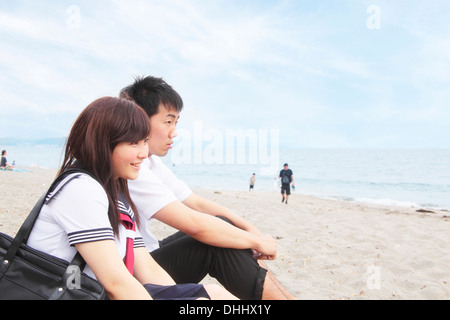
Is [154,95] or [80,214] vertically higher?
[154,95]

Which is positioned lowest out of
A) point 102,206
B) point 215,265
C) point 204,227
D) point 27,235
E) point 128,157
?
point 215,265

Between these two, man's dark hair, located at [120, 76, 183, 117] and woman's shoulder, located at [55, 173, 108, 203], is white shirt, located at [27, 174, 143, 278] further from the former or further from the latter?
man's dark hair, located at [120, 76, 183, 117]

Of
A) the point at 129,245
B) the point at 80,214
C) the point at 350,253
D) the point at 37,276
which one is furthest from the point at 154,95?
the point at 350,253

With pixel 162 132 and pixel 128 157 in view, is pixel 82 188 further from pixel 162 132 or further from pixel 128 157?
pixel 162 132

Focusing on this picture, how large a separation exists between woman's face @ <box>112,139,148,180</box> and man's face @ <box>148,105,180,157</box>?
822 millimetres

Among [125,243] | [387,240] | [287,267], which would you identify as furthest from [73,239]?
[387,240]

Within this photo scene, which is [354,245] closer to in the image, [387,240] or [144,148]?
[387,240]

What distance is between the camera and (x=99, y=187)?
4.26 feet

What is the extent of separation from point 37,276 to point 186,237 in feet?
3.59

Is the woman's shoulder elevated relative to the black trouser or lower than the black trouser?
elevated

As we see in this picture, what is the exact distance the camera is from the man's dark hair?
240 centimetres

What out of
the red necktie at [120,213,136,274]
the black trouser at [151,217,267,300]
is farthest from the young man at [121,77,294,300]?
the red necktie at [120,213,136,274]

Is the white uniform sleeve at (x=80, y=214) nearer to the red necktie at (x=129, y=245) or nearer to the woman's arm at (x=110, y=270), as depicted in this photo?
the woman's arm at (x=110, y=270)

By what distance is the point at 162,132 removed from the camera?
2.41m
